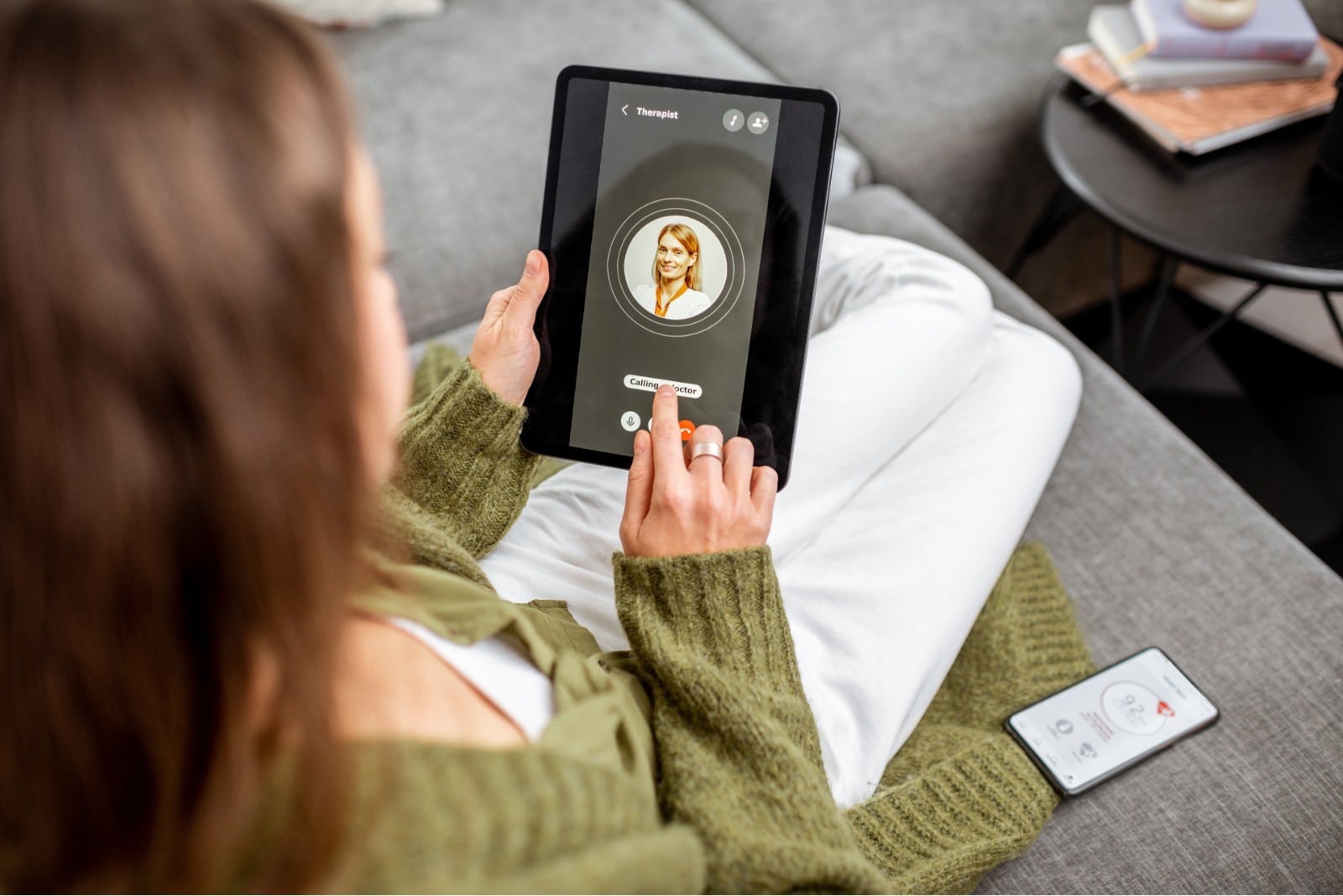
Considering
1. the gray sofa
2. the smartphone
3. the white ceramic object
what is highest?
the white ceramic object

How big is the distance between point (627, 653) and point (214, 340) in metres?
0.46

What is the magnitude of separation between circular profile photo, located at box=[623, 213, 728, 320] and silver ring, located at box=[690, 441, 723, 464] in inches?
5.3

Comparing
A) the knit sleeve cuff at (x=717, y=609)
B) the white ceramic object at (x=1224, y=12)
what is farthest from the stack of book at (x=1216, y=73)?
Answer: the knit sleeve cuff at (x=717, y=609)

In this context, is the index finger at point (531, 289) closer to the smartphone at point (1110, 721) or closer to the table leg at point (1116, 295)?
the smartphone at point (1110, 721)

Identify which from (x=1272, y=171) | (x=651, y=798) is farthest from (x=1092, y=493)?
(x=651, y=798)

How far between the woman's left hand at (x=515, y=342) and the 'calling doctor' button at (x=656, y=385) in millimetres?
89

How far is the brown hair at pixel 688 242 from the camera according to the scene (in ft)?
2.70

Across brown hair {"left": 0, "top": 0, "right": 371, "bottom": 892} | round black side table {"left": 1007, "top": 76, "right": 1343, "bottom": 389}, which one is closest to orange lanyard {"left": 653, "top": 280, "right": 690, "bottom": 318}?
brown hair {"left": 0, "top": 0, "right": 371, "bottom": 892}

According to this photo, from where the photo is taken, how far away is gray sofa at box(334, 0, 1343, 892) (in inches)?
30.7

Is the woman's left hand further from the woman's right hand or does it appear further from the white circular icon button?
the white circular icon button

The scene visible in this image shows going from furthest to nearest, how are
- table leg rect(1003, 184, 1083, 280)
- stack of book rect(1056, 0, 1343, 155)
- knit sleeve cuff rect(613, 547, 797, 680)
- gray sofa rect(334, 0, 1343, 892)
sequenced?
table leg rect(1003, 184, 1083, 280) → stack of book rect(1056, 0, 1343, 155) → gray sofa rect(334, 0, 1343, 892) → knit sleeve cuff rect(613, 547, 797, 680)

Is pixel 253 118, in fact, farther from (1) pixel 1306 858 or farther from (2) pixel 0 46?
(1) pixel 1306 858

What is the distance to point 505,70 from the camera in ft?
5.06

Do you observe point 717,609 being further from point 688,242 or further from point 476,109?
point 476,109
